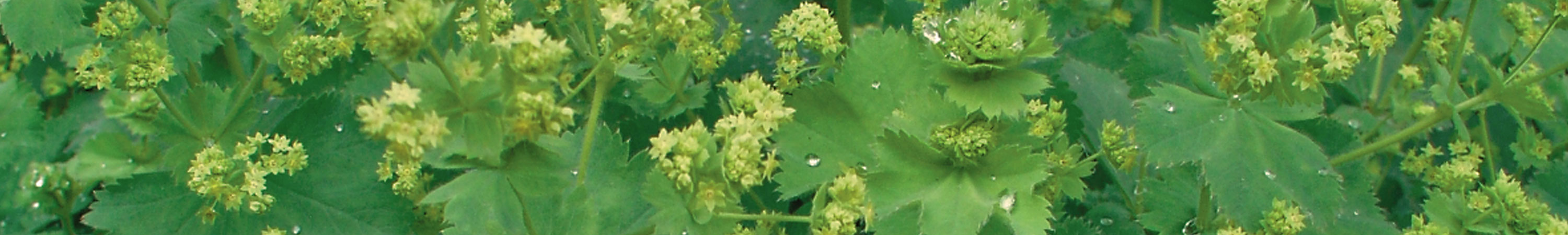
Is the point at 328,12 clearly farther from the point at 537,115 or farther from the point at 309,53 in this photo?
the point at 537,115

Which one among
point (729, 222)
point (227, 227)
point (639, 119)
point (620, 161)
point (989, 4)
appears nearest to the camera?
point (729, 222)

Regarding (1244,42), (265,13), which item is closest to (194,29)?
(265,13)

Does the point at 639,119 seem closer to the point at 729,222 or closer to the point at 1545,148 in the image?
the point at 729,222

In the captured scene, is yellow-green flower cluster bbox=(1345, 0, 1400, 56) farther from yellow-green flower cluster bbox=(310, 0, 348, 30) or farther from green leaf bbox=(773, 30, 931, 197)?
yellow-green flower cluster bbox=(310, 0, 348, 30)

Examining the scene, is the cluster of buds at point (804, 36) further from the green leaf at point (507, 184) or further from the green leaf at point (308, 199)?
the green leaf at point (308, 199)

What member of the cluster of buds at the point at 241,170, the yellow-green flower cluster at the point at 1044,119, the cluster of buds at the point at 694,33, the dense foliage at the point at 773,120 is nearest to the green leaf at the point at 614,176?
the dense foliage at the point at 773,120

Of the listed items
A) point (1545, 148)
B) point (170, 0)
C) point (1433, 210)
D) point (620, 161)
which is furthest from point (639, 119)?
point (1545, 148)

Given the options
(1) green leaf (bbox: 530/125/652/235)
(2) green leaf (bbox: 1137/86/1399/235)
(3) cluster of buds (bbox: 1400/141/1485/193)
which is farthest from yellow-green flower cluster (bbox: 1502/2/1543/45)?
(1) green leaf (bbox: 530/125/652/235)
